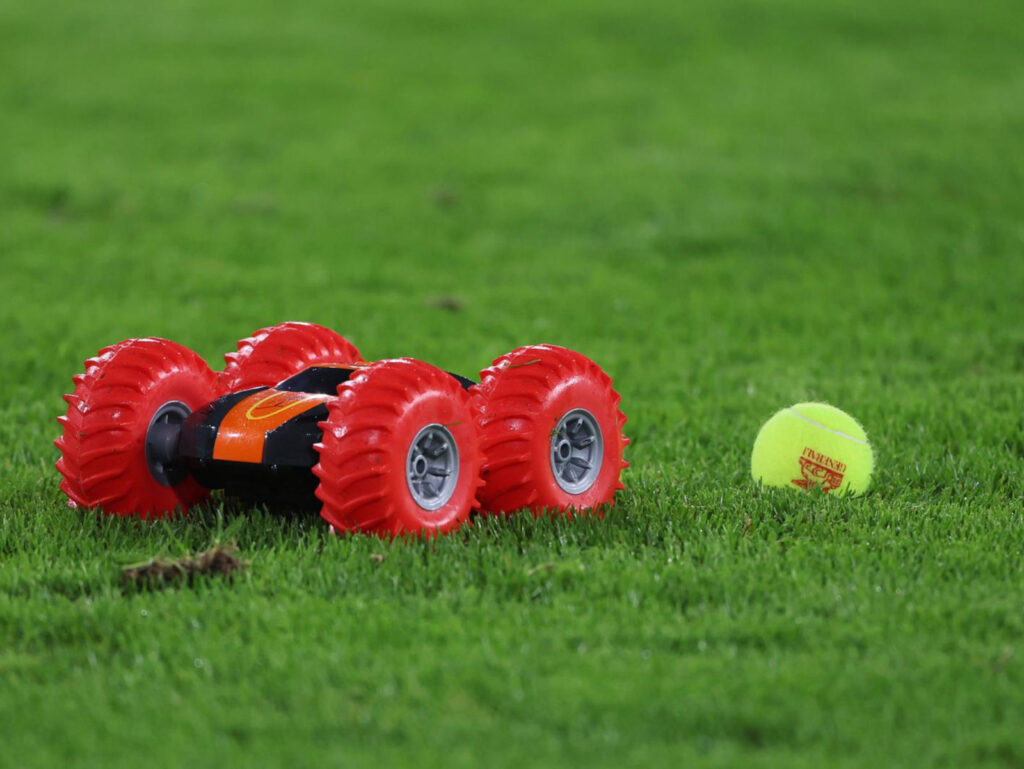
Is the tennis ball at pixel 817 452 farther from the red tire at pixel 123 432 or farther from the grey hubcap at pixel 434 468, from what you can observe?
the red tire at pixel 123 432

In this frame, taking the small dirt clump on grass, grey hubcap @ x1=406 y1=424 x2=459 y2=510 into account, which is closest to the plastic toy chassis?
grey hubcap @ x1=406 y1=424 x2=459 y2=510

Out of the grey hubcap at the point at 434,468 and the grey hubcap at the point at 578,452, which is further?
the grey hubcap at the point at 578,452

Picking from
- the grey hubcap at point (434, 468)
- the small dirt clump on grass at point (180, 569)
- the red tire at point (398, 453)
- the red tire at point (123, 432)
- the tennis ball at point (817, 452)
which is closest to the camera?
the small dirt clump on grass at point (180, 569)

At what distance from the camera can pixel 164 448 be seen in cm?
482

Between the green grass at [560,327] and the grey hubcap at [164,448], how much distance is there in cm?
25

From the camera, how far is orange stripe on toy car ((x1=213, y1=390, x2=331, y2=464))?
15.1ft

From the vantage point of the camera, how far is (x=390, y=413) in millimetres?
4395

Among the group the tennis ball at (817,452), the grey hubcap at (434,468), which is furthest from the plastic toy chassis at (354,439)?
the tennis ball at (817,452)

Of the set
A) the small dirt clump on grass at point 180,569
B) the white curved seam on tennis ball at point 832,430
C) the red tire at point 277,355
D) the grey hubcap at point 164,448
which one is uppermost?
the red tire at point 277,355

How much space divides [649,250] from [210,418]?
249 inches

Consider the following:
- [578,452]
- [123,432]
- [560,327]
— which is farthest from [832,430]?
[560,327]

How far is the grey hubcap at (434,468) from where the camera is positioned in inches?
179

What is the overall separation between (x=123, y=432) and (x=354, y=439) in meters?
0.98

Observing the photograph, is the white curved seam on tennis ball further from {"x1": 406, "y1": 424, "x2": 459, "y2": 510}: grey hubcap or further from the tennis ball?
{"x1": 406, "y1": 424, "x2": 459, "y2": 510}: grey hubcap
